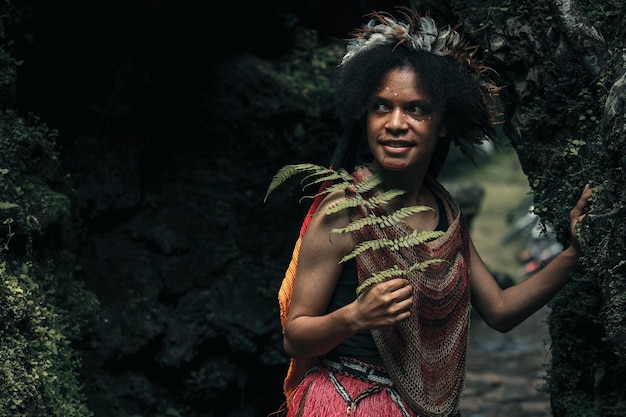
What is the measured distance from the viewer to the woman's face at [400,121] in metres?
3.30

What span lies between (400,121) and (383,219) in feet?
1.23

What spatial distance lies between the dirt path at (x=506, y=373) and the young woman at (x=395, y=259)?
324 cm

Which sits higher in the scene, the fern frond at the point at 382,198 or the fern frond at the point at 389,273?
the fern frond at the point at 382,198

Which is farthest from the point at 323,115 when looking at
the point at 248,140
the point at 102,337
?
the point at 102,337

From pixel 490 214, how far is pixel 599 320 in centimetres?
967

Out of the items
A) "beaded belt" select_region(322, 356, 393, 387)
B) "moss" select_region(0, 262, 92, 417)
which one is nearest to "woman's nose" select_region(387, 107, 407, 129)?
"beaded belt" select_region(322, 356, 393, 387)

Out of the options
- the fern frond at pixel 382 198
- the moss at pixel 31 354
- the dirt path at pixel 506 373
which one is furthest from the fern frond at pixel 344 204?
the dirt path at pixel 506 373

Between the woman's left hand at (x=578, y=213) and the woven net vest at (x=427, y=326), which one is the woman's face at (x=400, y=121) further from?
the woman's left hand at (x=578, y=213)

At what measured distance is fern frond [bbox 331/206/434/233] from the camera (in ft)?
10.2

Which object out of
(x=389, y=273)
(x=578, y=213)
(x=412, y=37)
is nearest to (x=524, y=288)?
(x=578, y=213)

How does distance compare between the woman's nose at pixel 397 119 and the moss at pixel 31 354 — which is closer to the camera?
the woman's nose at pixel 397 119

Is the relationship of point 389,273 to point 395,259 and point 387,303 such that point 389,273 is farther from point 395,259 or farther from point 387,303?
point 395,259

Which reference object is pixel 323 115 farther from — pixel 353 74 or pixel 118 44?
pixel 353 74

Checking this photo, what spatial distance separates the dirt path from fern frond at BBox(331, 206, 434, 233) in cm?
357
